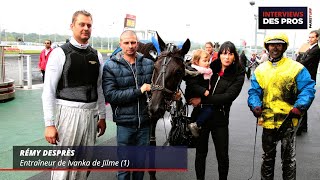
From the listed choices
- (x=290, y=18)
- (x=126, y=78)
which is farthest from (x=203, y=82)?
(x=290, y=18)

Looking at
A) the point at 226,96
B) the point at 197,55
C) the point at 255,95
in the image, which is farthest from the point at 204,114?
the point at 197,55

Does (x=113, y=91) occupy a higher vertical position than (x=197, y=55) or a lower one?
lower

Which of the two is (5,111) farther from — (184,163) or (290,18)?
(290,18)

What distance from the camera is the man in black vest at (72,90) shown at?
293cm

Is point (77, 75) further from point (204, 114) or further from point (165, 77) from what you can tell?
point (204, 114)

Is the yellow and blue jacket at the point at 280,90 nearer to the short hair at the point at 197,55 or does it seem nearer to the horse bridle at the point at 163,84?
the short hair at the point at 197,55

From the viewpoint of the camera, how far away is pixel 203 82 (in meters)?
3.77

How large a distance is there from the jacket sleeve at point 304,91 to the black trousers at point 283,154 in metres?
0.36

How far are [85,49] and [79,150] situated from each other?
1015 millimetres

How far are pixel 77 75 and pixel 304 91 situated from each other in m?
2.32

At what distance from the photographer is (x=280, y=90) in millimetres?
3393

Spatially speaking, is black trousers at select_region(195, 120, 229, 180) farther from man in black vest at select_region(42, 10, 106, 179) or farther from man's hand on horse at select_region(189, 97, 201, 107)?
man in black vest at select_region(42, 10, 106, 179)

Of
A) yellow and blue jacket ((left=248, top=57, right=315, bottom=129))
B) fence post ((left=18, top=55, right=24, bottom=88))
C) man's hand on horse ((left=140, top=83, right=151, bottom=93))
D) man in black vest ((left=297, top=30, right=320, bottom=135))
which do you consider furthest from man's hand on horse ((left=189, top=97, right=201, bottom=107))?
fence post ((left=18, top=55, right=24, bottom=88))

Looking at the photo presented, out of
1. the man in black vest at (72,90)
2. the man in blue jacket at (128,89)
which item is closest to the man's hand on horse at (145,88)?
the man in blue jacket at (128,89)
